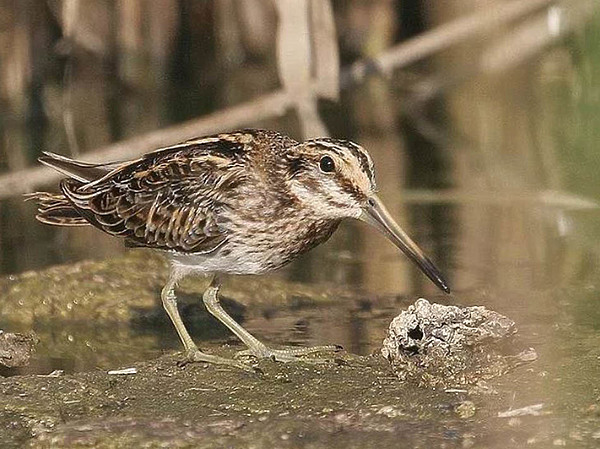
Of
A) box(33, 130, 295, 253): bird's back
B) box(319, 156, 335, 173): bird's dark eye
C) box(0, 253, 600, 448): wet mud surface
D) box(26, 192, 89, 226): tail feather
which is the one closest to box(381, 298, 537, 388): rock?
box(0, 253, 600, 448): wet mud surface

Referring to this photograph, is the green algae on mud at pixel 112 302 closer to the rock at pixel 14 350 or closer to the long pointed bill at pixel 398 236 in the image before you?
the rock at pixel 14 350

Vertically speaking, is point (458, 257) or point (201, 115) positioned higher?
point (201, 115)

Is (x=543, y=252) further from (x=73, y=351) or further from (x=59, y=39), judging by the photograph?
(x=59, y=39)

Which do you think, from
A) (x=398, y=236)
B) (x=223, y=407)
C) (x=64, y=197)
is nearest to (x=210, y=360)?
(x=223, y=407)

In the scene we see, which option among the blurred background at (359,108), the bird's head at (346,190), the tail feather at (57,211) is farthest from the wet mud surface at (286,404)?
the blurred background at (359,108)

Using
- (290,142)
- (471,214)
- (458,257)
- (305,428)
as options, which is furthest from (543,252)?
(305,428)

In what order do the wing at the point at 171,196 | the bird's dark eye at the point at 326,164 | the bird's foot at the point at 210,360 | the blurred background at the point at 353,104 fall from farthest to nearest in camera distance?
the blurred background at the point at 353,104 → the wing at the point at 171,196 → the bird's dark eye at the point at 326,164 → the bird's foot at the point at 210,360

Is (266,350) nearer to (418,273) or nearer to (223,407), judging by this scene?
(223,407)
